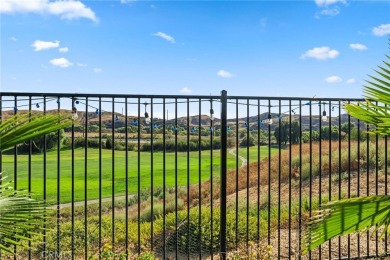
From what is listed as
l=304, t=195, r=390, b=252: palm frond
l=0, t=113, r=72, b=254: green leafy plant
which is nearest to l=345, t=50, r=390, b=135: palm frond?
l=304, t=195, r=390, b=252: palm frond

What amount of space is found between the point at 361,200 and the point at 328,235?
0.17m

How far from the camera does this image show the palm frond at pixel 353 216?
1.28 meters

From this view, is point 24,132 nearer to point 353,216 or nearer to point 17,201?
point 17,201

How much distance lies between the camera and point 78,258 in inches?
177

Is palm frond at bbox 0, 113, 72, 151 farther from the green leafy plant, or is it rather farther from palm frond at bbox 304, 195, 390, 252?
palm frond at bbox 304, 195, 390, 252

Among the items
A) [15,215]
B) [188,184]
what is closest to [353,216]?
[15,215]

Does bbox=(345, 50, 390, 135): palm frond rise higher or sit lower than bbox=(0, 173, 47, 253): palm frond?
higher

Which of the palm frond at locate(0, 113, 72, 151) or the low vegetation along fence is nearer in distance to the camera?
the palm frond at locate(0, 113, 72, 151)

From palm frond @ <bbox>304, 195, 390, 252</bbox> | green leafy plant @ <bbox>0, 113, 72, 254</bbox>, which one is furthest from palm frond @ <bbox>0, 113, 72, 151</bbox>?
palm frond @ <bbox>304, 195, 390, 252</bbox>

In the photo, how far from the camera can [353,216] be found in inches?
51.1

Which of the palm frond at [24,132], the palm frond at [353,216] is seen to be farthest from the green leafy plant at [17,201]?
the palm frond at [353,216]

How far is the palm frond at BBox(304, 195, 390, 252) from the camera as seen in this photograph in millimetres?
1275

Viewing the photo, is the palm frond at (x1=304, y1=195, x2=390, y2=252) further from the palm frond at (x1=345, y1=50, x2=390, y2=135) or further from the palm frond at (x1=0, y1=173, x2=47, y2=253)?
the palm frond at (x1=0, y1=173, x2=47, y2=253)

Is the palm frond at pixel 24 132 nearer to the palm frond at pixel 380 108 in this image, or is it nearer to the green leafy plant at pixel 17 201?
the green leafy plant at pixel 17 201
